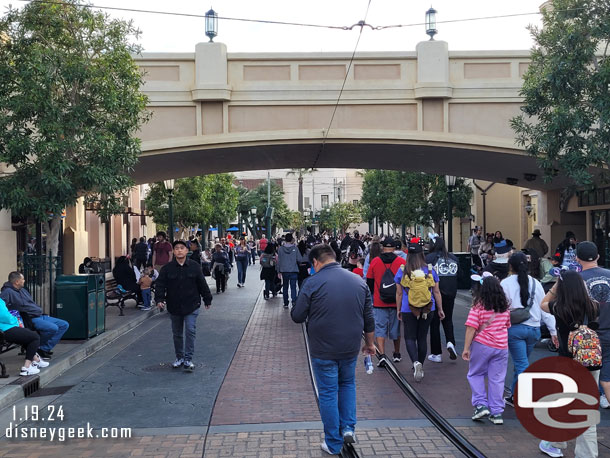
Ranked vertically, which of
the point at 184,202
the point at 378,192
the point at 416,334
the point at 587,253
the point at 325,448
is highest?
the point at 378,192

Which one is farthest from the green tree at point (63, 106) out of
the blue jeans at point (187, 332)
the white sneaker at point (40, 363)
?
the blue jeans at point (187, 332)

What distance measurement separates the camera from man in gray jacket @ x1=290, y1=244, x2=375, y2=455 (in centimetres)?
572

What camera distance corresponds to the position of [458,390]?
811cm

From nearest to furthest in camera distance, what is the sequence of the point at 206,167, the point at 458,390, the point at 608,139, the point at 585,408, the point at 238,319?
the point at 585,408, the point at 458,390, the point at 608,139, the point at 238,319, the point at 206,167

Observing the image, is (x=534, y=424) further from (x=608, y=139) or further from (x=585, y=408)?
(x=608, y=139)

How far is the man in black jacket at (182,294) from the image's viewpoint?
9359mm

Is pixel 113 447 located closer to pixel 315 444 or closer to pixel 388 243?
pixel 315 444

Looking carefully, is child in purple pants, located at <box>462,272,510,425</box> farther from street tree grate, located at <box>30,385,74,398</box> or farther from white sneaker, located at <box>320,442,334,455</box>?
street tree grate, located at <box>30,385,74,398</box>

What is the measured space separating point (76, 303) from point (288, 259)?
6480 millimetres

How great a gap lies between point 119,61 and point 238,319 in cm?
608

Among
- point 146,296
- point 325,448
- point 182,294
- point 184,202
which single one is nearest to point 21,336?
point 182,294

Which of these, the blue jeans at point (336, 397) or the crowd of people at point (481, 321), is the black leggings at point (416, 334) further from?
the blue jeans at point (336, 397)

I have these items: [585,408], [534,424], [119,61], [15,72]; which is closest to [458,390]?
[534,424]

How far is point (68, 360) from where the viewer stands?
9875 millimetres
